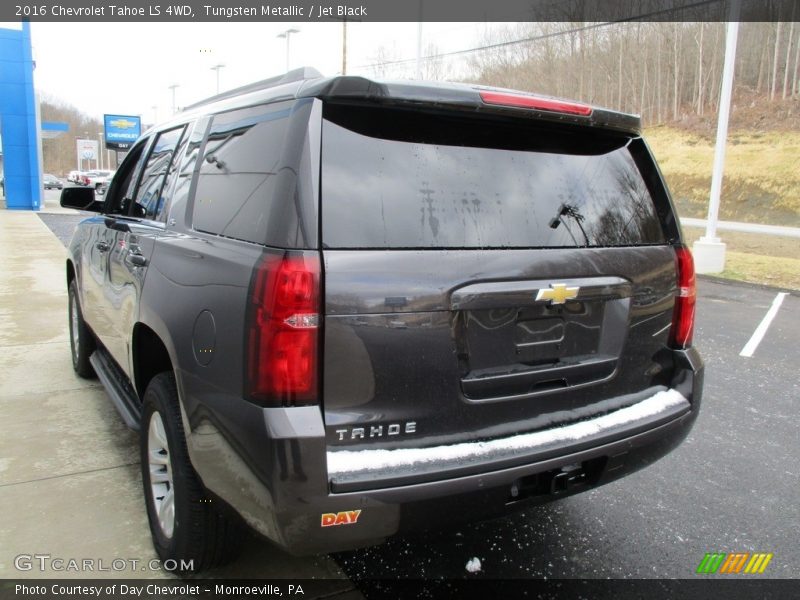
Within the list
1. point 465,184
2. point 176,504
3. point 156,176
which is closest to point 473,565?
point 176,504

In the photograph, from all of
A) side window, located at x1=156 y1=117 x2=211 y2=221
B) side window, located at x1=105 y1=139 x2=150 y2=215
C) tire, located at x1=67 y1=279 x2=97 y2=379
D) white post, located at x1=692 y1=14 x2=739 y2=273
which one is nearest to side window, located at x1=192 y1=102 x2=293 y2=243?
side window, located at x1=156 y1=117 x2=211 y2=221

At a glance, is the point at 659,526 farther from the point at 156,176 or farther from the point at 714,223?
the point at 714,223

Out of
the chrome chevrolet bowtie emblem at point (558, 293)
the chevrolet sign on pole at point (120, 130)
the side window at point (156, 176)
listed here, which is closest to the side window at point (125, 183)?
the side window at point (156, 176)

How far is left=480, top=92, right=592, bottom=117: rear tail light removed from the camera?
6.87ft

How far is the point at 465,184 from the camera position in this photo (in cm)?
212

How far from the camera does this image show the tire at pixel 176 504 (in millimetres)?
2268

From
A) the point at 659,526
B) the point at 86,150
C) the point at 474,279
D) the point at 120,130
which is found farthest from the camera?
the point at 86,150

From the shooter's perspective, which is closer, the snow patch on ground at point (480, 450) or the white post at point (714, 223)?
the snow patch on ground at point (480, 450)

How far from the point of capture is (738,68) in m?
53.2

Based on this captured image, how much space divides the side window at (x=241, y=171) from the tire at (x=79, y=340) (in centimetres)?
273

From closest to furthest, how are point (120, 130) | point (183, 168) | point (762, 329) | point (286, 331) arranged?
point (286, 331) → point (183, 168) → point (762, 329) → point (120, 130)

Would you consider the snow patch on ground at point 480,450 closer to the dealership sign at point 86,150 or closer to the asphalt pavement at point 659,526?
the asphalt pavement at point 659,526

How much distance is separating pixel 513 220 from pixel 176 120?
6.56ft

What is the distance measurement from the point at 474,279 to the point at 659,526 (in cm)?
187
